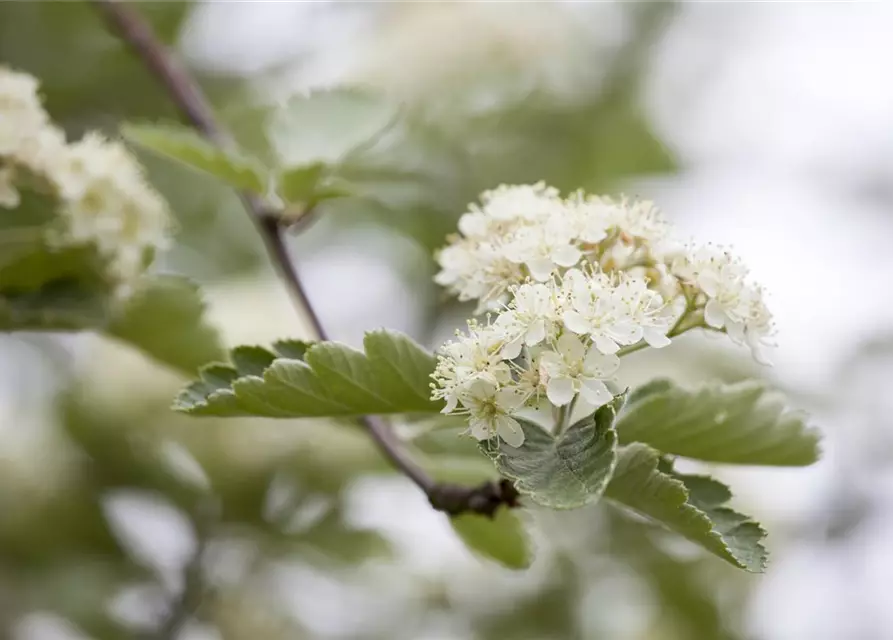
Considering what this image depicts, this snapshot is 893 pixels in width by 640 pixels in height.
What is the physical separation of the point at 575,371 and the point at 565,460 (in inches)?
1.6

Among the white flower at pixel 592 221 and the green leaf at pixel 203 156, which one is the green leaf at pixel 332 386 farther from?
the green leaf at pixel 203 156

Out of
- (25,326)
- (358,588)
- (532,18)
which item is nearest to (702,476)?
(25,326)

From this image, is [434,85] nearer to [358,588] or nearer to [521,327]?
[358,588]

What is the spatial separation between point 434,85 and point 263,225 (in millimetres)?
644

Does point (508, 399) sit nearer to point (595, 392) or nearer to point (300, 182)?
point (595, 392)

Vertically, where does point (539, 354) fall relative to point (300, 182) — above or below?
below

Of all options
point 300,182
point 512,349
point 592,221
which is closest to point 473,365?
point 512,349

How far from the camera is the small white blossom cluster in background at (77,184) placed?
71cm

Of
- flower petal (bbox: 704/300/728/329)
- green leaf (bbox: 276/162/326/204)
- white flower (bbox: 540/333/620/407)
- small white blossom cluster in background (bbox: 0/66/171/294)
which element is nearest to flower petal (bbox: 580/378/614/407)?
white flower (bbox: 540/333/620/407)

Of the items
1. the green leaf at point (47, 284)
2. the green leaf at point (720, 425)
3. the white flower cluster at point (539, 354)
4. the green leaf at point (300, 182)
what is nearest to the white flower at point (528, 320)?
the white flower cluster at point (539, 354)

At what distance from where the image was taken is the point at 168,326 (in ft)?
2.54

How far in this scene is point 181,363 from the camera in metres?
0.78

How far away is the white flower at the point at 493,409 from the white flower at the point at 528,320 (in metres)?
0.02

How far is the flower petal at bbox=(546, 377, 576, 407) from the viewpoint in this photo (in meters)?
0.43
